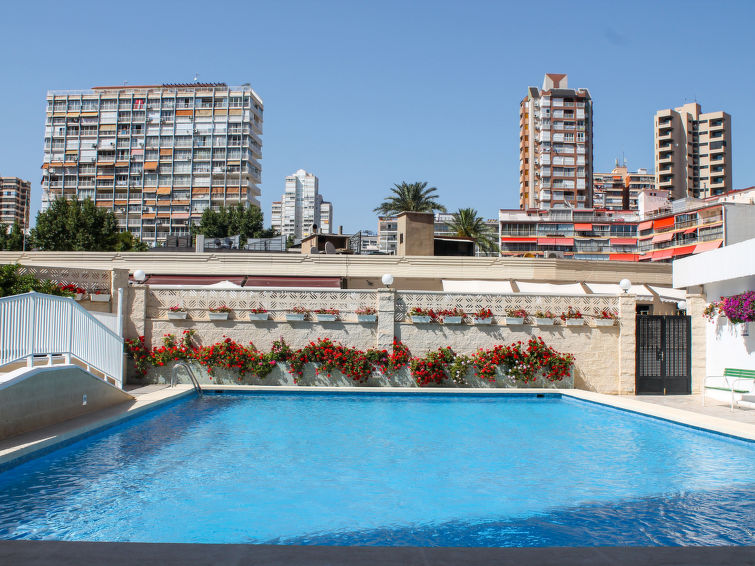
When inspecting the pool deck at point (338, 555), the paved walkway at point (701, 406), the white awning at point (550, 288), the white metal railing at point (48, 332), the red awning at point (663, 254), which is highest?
the red awning at point (663, 254)

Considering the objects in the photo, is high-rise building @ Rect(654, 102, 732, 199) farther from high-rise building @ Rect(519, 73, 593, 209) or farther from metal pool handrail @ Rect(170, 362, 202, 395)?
metal pool handrail @ Rect(170, 362, 202, 395)

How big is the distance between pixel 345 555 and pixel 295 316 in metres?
12.6

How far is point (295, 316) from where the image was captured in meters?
16.6

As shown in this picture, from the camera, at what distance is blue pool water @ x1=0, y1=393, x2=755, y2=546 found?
6.20 meters

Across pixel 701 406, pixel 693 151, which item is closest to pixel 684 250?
pixel 693 151

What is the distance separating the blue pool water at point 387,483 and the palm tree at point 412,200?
43.2 metres

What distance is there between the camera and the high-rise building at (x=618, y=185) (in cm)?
15238

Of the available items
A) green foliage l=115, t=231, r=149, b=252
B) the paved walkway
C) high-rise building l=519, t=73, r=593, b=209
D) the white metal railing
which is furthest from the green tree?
high-rise building l=519, t=73, r=593, b=209

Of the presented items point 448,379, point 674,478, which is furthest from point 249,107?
point 674,478

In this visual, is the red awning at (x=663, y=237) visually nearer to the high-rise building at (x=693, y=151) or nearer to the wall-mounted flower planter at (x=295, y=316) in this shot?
the high-rise building at (x=693, y=151)

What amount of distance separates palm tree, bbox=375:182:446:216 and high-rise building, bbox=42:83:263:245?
2278 inches

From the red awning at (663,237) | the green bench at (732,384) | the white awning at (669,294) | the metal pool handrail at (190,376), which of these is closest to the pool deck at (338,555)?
the green bench at (732,384)

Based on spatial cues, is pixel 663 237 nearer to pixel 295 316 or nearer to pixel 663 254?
pixel 663 254

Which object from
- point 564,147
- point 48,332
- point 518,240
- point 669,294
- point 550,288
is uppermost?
point 564,147
